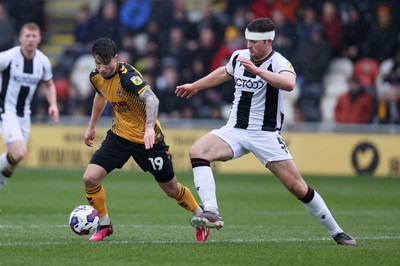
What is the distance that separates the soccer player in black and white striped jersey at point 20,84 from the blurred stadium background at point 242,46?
7635 mm

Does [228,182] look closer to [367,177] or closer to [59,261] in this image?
[367,177]

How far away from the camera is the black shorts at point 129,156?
29.9 feet

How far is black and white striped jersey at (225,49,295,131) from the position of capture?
8891 millimetres

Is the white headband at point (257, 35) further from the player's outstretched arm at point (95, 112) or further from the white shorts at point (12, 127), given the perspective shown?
the white shorts at point (12, 127)

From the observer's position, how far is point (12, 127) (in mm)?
12688

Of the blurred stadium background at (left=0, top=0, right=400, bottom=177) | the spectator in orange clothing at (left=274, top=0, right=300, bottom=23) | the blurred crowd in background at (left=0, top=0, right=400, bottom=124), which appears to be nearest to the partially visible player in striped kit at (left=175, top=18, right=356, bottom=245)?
the blurred stadium background at (left=0, top=0, right=400, bottom=177)

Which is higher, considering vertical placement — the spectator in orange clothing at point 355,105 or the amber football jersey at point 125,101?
the amber football jersey at point 125,101

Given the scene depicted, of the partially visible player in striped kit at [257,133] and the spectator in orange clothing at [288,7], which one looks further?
the spectator in orange clothing at [288,7]

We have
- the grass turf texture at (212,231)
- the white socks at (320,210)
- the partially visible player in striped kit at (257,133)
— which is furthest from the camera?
the white socks at (320,210)

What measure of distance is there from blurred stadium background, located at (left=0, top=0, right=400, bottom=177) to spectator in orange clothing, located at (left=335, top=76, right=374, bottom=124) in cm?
4

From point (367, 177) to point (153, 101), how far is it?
11319 millimetres

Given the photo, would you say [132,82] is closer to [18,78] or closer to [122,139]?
[122,139]

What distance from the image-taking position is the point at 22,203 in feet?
44.3

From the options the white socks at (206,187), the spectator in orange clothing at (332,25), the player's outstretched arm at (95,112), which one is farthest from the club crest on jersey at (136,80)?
the spectator in orange clothing at (332,25)
